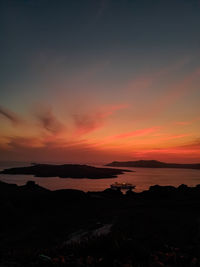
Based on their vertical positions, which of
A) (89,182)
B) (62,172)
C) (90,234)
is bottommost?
(89,182)

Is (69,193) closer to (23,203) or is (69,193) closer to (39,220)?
(23,203)

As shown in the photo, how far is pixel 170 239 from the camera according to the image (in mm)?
11266

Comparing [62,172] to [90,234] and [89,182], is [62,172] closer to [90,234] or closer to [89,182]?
[89,182]

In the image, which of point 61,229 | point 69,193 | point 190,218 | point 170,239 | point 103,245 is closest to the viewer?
point 103,245

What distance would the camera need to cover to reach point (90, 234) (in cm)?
1269

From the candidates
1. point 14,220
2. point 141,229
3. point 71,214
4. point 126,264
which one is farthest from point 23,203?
point 126,264

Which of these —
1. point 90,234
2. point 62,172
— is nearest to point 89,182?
point 62,172

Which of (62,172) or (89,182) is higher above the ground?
(62,172)

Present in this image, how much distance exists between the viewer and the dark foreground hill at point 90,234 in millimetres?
5648

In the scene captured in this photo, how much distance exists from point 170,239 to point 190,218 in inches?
227

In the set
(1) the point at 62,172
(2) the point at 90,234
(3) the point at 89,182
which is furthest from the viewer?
(1) the point at 62,172

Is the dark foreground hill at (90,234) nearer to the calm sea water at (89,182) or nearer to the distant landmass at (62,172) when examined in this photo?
the calm sea water at (89,182)

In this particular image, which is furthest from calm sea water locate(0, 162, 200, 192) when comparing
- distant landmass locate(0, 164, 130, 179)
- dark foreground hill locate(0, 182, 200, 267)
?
dark foreground hill locate(0, 182, 200, 267)

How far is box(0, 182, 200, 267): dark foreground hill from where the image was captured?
5648 mm
